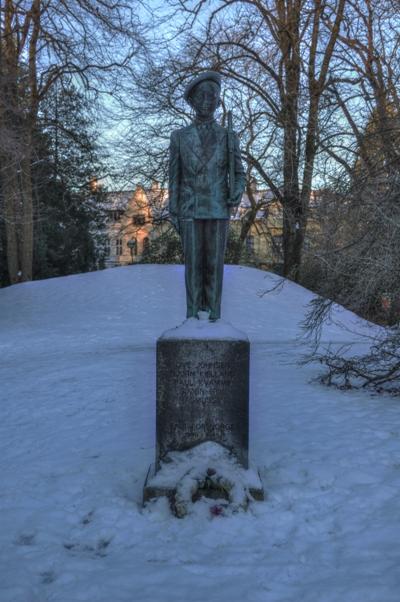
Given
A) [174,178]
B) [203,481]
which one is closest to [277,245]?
[174,178]

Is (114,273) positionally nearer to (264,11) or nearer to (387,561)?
(264,11)

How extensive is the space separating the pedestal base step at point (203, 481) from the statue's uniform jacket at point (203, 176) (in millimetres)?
1894

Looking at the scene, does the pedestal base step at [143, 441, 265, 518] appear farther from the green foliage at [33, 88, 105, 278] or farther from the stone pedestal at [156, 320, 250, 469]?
the green foliage at [33, 88, 105, 278]

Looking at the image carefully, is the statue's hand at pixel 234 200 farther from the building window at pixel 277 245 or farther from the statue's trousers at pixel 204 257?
the building window at pixel 277 245

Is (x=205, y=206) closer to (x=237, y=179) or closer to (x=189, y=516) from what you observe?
(x=237, y=179)

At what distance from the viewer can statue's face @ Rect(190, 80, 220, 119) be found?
15.1ft

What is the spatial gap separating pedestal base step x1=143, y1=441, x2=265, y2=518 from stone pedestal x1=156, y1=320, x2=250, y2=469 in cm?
9

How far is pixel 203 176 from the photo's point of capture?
15.1ft

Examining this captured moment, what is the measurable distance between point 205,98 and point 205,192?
2.58 feet

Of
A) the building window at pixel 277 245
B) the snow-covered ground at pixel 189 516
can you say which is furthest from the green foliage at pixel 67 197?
the snow-covered ground at pixel 189 516

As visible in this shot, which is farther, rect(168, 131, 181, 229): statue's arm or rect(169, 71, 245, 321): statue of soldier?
rect(168, 131, 181, 229): statue's arm

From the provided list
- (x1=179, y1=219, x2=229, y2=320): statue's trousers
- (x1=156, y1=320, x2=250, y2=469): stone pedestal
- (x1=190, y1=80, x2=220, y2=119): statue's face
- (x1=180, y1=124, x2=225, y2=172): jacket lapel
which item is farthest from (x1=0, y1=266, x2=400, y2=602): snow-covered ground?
(x1=190, y1=80, x2=220, y2=119): statue's face

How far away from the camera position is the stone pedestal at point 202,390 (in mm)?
4262

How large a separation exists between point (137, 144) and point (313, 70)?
7.14 m
